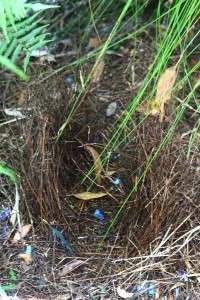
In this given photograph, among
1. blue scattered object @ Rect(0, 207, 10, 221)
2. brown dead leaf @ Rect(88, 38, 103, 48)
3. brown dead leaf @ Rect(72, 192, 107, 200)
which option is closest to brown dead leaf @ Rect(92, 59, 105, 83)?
brown dead leaf @ Rect(88, 38, 103, 48)

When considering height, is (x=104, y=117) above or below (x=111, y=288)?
above

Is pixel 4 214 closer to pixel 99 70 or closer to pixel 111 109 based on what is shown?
pixel 111 109


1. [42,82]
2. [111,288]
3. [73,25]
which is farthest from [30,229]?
[73,25]

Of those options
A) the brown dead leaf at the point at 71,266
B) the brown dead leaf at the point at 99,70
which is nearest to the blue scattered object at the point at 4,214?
the brown dead leaf at the point at 71,266

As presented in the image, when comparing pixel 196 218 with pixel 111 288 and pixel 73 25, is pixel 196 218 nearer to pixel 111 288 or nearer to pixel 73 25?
pixel 111 288

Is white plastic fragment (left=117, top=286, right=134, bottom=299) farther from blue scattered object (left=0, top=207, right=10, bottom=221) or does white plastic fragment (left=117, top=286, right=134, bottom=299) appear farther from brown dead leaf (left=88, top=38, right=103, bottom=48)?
brown dead leaf (left=88, top=38, right=103, bottom=48)

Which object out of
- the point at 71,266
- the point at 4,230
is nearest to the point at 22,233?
the point at 4,230

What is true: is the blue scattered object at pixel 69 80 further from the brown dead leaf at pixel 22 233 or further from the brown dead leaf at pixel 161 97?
the brown dead leaf at pixel 22 233

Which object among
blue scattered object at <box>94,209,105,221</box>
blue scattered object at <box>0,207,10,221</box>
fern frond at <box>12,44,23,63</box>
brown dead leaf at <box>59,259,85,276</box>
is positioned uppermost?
fern frond at <box>12,44,23,63</box>
